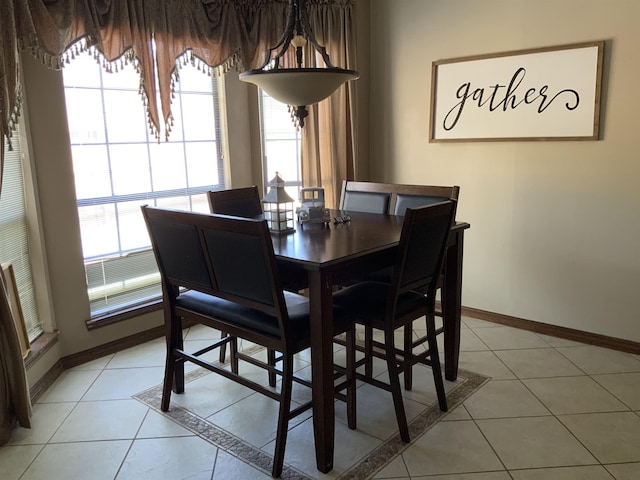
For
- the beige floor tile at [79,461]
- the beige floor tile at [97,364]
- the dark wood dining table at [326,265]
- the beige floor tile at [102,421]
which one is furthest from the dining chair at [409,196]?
the beige floor tile at [97,364]

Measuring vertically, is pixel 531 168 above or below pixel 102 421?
above

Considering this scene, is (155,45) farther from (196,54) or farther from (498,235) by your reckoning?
(498,235)

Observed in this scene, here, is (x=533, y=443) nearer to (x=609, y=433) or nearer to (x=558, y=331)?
(x=609, y=433)

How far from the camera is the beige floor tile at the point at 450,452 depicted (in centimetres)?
214

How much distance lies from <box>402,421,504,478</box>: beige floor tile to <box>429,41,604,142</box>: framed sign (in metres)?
1.90

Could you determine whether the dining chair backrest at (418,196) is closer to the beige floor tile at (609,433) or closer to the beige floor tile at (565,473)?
the beige floor tile at (609,433)

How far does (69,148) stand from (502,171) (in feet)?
8.75

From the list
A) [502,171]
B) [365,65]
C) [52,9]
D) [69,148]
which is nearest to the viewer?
[52,9]

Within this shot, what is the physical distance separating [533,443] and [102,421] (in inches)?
77.4

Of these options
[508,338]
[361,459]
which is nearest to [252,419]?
[361,459]

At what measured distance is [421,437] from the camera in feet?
7.75

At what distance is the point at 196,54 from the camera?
3336mm

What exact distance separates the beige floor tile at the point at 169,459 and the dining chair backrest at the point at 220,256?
677 millimetres

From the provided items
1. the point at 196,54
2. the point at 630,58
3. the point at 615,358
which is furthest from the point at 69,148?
the point at 615,358
